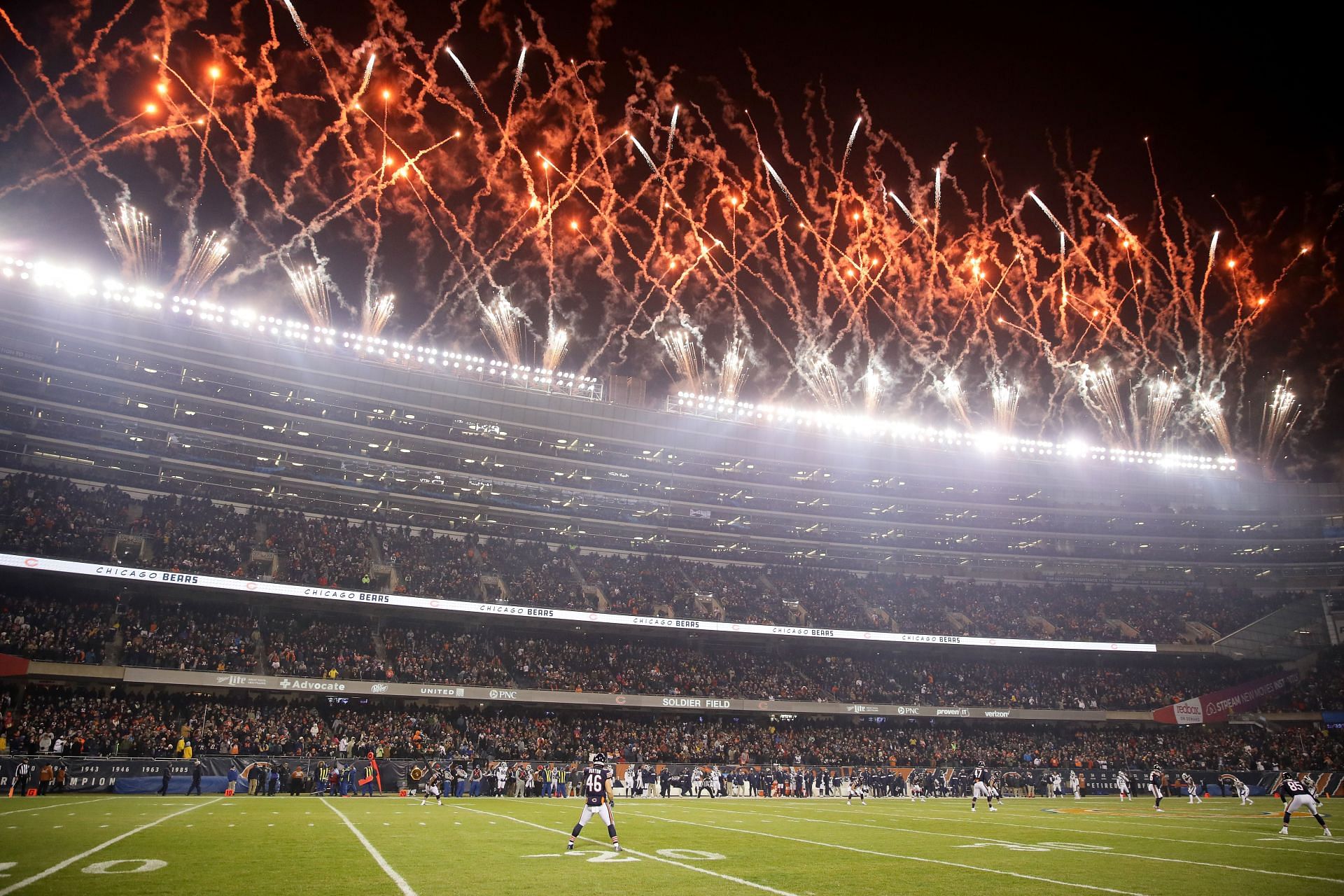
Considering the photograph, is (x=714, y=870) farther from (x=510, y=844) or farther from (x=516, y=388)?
(x=516, y=388)

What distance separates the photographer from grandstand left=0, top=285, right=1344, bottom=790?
3622cm

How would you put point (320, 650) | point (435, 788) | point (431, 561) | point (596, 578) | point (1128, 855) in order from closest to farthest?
1. point (1128, 855)
2. point (435, 788)
3. point (320, 650)
4. point (431, 561)
5. point (596, 578)

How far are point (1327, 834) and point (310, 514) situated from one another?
4869 cm

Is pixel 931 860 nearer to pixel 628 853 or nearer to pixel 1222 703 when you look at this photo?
pixel 628 853

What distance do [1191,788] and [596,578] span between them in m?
31.5

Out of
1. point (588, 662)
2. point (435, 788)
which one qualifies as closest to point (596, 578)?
point (588, 662)

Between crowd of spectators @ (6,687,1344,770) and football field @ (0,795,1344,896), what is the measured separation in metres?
7.54

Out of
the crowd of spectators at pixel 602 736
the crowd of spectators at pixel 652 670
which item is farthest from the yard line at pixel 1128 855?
the crowd of spectators at pixel 652 670

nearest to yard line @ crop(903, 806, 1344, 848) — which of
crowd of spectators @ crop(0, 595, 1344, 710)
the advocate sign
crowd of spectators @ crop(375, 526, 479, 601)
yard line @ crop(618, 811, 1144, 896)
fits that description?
yard line @ crop(618, 811, 1144, 896)

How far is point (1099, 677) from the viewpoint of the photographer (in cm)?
5394

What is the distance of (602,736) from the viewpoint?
40.0m

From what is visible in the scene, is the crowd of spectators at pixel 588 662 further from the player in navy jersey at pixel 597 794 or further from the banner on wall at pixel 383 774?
the player in navy jersey at pixel 597 794

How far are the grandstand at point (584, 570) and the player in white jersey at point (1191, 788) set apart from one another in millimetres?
4249

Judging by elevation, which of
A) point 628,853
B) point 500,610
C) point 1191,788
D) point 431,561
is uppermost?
point 431,561
